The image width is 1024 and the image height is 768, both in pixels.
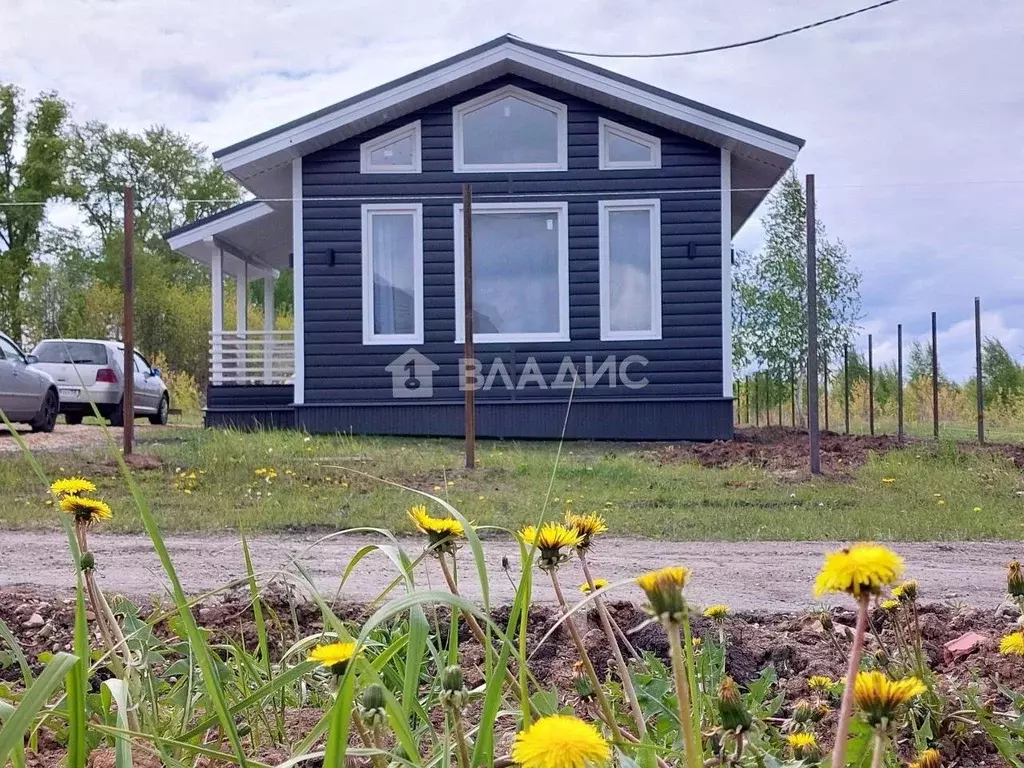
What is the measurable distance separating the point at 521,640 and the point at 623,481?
292 inches

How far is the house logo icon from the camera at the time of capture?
13242 mm

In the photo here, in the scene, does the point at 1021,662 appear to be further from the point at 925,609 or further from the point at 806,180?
the point at 806,180

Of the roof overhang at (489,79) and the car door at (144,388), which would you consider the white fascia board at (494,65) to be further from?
the car door at (144,388)

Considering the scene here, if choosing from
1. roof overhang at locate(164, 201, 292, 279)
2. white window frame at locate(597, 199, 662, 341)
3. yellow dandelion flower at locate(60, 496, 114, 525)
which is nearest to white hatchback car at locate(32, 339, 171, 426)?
roof overhang at locate(164, 201, 292, 279)

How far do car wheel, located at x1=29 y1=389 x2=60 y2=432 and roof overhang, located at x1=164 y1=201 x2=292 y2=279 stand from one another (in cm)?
280

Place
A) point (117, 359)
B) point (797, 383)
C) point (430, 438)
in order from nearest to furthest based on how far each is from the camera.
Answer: point (430, 438) < point (117, 359) < point (797, 383)

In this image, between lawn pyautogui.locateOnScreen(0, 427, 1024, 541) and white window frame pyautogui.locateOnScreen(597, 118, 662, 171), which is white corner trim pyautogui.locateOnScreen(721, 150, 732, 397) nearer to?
white window frame pyautogui.locateOnScreen(597, 118, 662, 171)

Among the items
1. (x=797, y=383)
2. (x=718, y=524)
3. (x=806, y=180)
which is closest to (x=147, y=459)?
(x=718, y=524)

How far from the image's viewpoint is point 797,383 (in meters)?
20.1

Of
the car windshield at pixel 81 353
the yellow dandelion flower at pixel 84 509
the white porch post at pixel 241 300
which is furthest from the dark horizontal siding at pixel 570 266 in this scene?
the yellow dandelion flower at pixel 84 509

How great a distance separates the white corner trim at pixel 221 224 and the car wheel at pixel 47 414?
8.90 ft

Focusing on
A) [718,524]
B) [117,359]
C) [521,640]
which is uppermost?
[117,359]

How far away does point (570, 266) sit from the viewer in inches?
522

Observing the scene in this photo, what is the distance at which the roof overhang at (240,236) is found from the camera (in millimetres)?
14438
